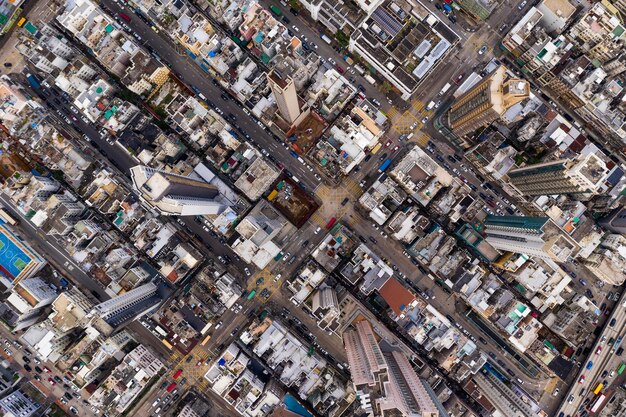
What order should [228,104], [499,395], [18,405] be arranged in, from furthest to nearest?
[228,104]
[18,405]
[499,395]

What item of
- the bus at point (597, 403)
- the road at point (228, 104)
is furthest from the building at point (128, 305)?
the bus at point (597, 403)

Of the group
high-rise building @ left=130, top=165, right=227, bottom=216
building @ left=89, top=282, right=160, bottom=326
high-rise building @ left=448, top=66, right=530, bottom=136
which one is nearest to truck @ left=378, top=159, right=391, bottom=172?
high-rise building @ left=448, top=66, right=530, bottom=136

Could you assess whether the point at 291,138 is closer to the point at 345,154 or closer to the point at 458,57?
the point at 345,154

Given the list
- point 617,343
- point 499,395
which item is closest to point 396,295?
point 499,395

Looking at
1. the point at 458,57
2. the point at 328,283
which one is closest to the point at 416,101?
the point at 458,57

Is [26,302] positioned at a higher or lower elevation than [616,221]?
higher

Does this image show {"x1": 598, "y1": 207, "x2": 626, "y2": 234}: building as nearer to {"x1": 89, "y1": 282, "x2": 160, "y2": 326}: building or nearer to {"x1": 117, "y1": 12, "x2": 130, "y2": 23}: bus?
{"x1": 89, "y1": 282, "x2": 160, "y2": 326}: building

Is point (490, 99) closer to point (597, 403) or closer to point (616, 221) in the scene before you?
point (616, 221)

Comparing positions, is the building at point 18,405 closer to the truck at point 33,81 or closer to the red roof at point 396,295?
the truck at point 33,81
